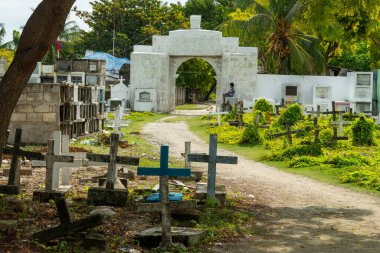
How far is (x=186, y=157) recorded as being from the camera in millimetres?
12977

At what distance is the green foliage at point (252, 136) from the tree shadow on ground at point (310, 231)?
1108 cm

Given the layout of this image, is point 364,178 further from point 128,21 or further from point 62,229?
point 128,21

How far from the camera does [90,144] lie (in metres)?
19.6

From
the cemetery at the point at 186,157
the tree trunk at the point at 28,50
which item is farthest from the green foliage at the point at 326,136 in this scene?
the tree trunk at the point at 28,50

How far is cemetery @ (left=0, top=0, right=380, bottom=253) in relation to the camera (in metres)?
7.82

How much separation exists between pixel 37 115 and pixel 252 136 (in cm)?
737

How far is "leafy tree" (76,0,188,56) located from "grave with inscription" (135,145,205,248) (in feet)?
179

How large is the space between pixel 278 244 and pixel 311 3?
24.2ft

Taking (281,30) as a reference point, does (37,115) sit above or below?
below

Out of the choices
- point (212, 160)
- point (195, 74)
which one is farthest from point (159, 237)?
point (195, 74)

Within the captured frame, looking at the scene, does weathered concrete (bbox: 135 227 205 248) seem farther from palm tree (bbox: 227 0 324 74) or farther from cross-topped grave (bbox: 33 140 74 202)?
palm tree (bbox: 227 0 324 74)

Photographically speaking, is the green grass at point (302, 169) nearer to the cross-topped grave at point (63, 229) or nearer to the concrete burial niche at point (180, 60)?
the cross-topped grave at point (63, 229)

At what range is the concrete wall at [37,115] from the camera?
59.5 feet

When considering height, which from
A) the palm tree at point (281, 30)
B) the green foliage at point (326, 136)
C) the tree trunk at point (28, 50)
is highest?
the palm tree at point (281, 30)
